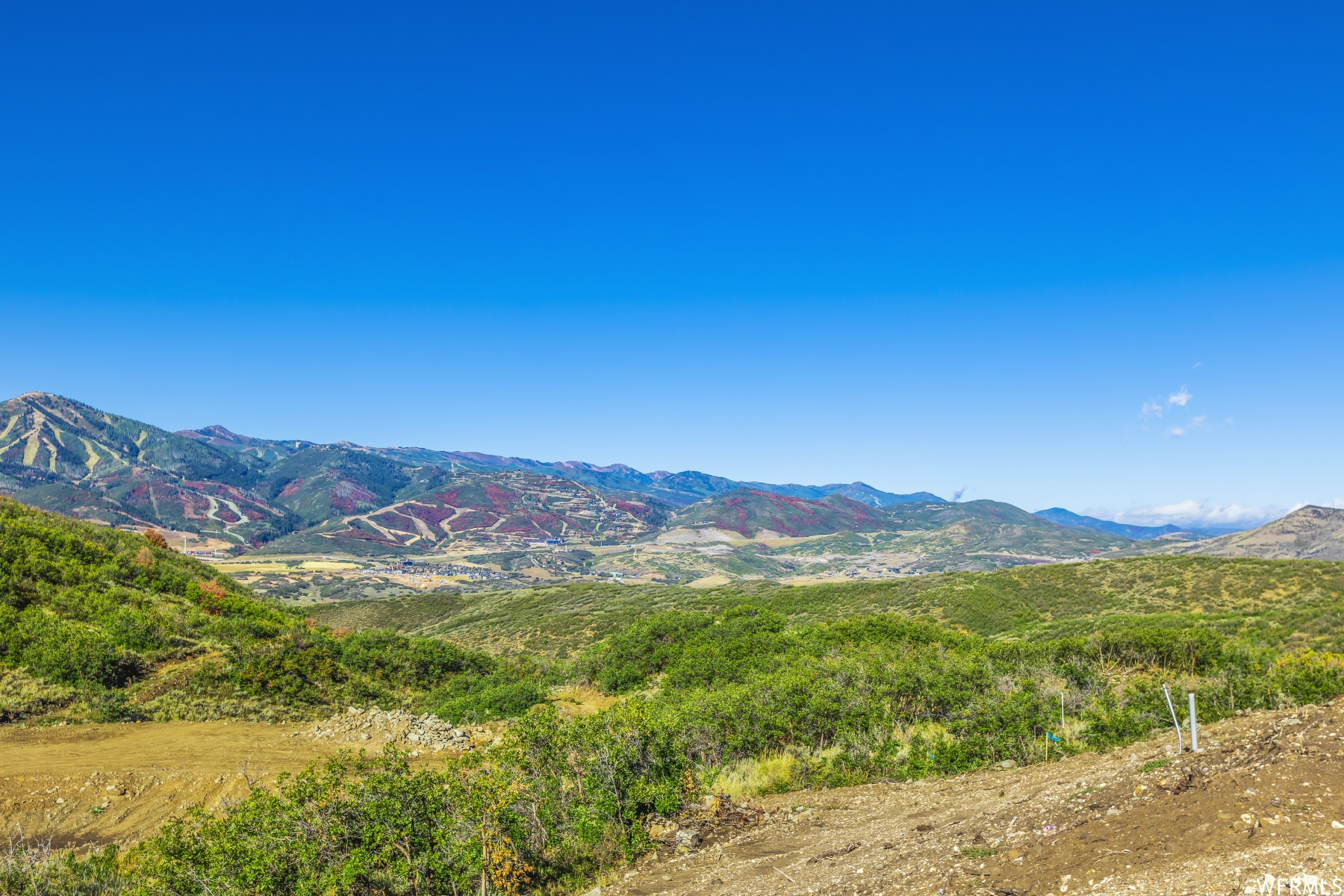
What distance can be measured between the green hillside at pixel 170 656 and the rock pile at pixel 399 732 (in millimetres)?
2234

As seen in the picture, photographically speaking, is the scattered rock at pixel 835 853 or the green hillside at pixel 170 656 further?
the green hillside at pixel 170 656

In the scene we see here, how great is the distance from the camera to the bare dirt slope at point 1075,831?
6.60 meters

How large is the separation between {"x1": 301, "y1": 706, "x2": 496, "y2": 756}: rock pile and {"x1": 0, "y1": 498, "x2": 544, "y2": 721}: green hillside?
2.23 meters

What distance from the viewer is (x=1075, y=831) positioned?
809 cm

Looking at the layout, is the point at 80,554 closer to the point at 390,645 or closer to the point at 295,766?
the point at 390,645

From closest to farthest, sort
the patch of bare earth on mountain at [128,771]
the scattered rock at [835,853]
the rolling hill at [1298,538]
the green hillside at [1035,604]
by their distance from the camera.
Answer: the scattered rock at [835,853] → the patch of bare earth on mountain at [128,771] → the green hillside at [1035,604] → the rolling hill at [1298,538]

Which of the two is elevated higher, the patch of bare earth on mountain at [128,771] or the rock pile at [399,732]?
the patch of bare earth on mountain at [128,771]

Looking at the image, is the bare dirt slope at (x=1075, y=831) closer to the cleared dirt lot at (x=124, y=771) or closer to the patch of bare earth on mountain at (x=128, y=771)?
the patch of bare earth on mountain at (x=128, y=771)

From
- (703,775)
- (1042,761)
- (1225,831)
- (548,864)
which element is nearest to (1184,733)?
(1042,761)

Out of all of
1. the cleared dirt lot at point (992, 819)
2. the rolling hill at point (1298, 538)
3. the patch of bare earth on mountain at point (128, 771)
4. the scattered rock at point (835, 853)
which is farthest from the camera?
the rolling hill at point (1298, 538)

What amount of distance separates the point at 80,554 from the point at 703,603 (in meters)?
46.3

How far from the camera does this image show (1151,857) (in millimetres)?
6895

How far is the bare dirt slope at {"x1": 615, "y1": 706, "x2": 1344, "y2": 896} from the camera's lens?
21.7 ft

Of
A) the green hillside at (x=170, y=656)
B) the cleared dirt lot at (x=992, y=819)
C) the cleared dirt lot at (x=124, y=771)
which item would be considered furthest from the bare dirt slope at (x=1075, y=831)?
the green hillside at (x=170, y=656)
